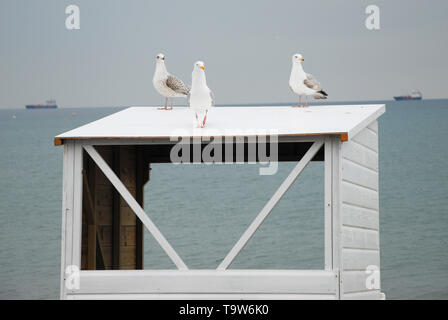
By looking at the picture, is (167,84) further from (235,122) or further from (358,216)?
(358,216)

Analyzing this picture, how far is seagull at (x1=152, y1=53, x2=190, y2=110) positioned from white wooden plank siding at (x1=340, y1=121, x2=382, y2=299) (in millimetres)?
2644

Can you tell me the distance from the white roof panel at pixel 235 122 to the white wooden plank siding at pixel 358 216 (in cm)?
23

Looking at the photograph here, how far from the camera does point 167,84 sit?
10180 mm

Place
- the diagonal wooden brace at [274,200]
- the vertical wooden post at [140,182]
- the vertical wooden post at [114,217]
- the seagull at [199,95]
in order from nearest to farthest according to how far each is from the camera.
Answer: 1. the diagonal wooden brace at [274,200]
2. the seagull at [199,95]
3. the vertical wooden post at [114,217]
4. the vertical wooden post at [140,182]

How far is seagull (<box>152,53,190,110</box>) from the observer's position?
33.2 ft

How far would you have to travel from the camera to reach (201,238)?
35375 mm

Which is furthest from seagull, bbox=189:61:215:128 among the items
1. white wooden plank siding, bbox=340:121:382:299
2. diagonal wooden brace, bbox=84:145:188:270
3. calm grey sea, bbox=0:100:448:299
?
calm grey sea, bbox=0:100:448:299

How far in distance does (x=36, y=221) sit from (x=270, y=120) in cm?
3238

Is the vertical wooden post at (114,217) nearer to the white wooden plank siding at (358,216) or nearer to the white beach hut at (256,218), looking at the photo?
the white beach hut at (256,218)

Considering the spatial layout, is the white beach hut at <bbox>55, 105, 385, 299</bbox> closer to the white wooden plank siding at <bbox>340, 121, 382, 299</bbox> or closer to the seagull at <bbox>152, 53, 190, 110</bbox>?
the white wooden plank siding at <bbox>340, 121, 382, 299</bbox>

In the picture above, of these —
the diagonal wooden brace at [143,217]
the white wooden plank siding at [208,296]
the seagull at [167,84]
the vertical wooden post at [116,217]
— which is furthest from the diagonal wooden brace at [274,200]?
the vertical wooden post at [116,217]

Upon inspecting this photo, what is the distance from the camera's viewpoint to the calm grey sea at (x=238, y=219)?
29.6 meters

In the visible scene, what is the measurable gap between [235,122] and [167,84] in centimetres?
199

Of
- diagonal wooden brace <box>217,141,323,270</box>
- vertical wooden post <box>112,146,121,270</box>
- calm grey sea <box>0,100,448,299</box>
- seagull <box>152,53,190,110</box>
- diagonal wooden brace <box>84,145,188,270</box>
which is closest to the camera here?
diagonal wooden brace <box>217,141,323,270</box>
